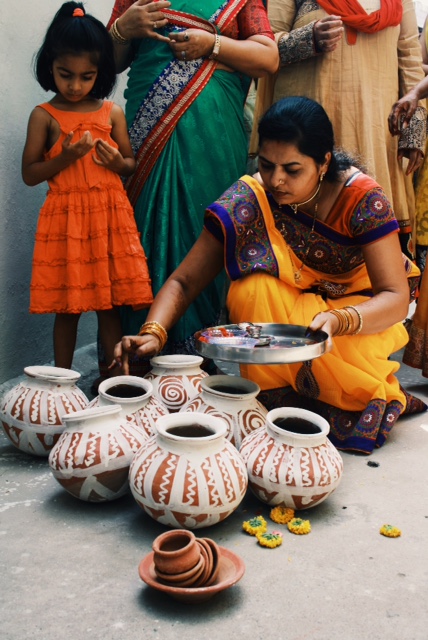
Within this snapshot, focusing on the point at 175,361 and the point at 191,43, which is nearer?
the point at 175,361

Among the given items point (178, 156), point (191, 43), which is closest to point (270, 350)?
point (178, 156)

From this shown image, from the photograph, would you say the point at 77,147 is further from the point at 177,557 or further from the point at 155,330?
the point at 177,557

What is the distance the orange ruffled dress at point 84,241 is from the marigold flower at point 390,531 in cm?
122

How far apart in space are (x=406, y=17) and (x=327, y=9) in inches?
16.3

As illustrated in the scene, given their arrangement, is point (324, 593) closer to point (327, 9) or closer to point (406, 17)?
point (327, 9)

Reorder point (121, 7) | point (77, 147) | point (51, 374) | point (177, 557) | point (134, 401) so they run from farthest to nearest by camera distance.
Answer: point (121, 7) → point (77, 147) → point (51, 374) → point (134, 401) → point (177, 557)

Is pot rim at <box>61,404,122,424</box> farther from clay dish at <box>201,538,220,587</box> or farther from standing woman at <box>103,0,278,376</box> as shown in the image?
standing woman at <box>103,0,278,376</box>

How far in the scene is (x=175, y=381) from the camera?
79.5 inches

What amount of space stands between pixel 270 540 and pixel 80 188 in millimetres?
1444

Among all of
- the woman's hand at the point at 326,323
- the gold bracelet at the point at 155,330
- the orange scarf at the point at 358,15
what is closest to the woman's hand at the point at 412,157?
the orange scarf at the point at 358,15

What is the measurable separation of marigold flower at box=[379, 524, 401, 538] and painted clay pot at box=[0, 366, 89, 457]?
88 centimetres

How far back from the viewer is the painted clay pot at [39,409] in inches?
73.2

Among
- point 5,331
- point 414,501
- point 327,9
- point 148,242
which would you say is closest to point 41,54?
point 148,242

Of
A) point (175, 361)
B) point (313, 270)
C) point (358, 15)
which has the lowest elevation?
point (175, 361)
